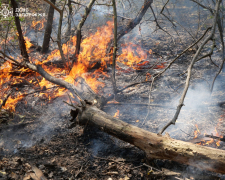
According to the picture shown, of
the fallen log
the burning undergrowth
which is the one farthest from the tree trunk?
the fallen log

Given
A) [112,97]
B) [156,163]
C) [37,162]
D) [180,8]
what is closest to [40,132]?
[37,162]

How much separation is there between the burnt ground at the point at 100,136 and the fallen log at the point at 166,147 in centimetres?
28

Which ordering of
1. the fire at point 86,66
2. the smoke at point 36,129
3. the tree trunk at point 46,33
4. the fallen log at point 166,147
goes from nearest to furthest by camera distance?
the fallen log at point 166,147 → the smoke at point 36,129 → the fire at point 86,66 → the tree trunk at point 46,33

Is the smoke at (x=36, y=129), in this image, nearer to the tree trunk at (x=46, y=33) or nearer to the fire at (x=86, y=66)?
the fire at (x=86, y=66)

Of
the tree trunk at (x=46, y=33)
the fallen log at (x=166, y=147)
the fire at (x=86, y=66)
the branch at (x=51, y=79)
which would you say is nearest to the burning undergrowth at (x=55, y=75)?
the fire at (x=86, y=66)

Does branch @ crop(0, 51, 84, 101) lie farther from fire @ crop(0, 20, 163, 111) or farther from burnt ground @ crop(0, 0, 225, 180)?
burnt ground @ crop(0, 0, 225, 180)

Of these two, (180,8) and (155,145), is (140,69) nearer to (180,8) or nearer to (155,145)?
(155,145)

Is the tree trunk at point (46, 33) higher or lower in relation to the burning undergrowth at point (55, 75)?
higher

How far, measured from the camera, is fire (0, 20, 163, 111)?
572 cm

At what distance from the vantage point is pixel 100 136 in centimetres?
388

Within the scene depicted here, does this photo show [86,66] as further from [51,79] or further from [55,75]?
[51,79]

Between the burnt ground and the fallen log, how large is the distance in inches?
11.2

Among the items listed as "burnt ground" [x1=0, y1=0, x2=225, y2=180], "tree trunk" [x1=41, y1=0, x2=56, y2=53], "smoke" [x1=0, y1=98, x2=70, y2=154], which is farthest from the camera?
"tree trunk" [x1=41, y1=0, x2=56, y2=53]

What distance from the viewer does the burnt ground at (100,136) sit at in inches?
117
